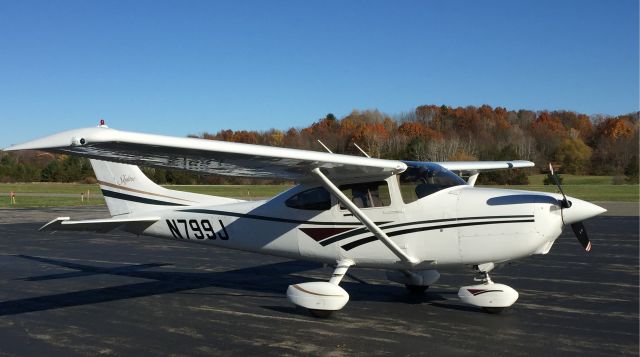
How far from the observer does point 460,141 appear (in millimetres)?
100375

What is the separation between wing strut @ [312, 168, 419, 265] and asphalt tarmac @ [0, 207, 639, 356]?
756 millimetres

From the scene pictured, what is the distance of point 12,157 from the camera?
96.0 metres

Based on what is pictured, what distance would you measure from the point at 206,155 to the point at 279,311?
258 cm

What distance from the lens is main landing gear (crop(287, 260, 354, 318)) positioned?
7430 millimetres

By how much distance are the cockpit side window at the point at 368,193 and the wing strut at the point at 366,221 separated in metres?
0.31

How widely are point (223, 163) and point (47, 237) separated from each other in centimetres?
1411

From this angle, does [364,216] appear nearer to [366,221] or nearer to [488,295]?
[366,221]

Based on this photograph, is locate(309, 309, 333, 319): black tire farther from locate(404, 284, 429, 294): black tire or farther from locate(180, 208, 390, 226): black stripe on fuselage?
locate(404, 284, 429, 294): black tire

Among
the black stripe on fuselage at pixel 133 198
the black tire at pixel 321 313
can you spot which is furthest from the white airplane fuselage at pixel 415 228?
the black stripe on fuselage at pixel 133 198

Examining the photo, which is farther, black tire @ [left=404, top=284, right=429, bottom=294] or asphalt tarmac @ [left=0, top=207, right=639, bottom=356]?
black tire @ [left=404, top=284, right=429, bottom=294]

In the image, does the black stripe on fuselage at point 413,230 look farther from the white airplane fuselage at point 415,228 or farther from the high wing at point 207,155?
the high wing at point 207,155

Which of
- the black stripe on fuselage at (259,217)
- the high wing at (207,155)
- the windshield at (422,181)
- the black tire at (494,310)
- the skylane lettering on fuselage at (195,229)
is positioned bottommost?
the black tire at (494,310)

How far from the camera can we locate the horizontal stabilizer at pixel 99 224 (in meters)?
8.02

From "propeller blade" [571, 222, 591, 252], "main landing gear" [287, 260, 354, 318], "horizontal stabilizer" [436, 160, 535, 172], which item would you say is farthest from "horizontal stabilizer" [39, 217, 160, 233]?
"propeller blade" [571, 222, 591, 252]
